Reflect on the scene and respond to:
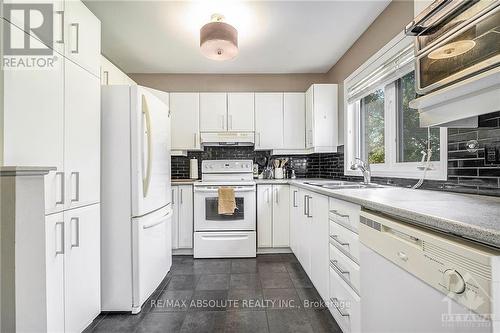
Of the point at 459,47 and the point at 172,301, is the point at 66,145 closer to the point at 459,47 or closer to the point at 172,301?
the point at 172,301

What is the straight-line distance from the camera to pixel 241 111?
323cm

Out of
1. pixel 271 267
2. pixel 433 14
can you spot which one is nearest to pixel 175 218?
pixel 271 267

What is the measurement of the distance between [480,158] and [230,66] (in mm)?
2706

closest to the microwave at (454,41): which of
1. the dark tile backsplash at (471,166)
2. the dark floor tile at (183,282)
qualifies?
the dark tile backsplash at (471,166)

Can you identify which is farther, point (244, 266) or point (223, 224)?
point (223, 224)

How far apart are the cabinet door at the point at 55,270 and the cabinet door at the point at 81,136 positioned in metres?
0.14

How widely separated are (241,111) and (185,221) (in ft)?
5.29

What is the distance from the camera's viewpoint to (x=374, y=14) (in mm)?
2045

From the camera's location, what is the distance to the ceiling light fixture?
1.83 metres

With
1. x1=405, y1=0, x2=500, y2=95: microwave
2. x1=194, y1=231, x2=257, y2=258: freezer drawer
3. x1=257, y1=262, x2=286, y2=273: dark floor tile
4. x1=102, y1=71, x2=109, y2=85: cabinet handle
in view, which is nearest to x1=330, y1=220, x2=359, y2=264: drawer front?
x1=405, y1=0, x2=500, y2=95: microwave

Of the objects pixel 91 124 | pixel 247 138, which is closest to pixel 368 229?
pixel 91 124

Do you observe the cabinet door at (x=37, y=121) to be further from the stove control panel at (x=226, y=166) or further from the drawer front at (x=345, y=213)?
the stove control panel at (x=226, y=166)

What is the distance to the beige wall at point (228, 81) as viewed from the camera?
3352mm

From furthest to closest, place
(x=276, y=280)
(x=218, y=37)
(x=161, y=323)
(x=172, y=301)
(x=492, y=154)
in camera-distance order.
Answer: (x=276, y=280), (x=172, y=301), (x=218, y=37), (x=161, y=323), (x=492, y=154)
